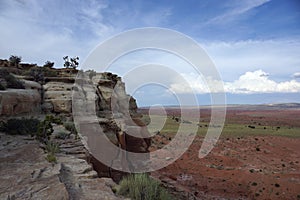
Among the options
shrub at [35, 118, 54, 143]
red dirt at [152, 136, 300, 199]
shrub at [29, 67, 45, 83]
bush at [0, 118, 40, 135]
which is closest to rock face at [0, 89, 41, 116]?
bush at [0, 118, 40, 135]

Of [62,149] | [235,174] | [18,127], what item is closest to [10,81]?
[18,127]

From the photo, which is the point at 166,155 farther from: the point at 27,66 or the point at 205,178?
the point at 27,66

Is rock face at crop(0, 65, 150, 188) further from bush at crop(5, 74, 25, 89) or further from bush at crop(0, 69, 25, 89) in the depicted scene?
bush at crop(0, 69, 25, 89)

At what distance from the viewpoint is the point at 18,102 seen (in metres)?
11.3

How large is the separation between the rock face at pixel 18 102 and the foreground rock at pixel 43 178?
3.54 metres

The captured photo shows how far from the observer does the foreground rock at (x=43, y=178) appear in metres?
4.08

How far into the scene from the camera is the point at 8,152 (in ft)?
21.1

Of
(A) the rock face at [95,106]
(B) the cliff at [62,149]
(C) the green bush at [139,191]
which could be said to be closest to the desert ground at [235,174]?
(A) the rock face at [95,106]

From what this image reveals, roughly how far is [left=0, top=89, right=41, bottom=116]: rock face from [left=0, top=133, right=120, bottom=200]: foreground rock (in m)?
3.54

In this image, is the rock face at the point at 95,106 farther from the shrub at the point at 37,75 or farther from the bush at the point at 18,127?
the bush at the point at 18,127

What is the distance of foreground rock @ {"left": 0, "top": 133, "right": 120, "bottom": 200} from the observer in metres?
4.08

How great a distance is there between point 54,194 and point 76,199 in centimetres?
39

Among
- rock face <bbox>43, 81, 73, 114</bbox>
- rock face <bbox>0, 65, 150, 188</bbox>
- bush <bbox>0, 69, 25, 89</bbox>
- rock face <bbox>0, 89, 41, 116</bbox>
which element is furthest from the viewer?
rock face <bbox>43, 81, 73, 114</bbox>

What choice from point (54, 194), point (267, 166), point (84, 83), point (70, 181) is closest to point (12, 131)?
point (70, 181)
